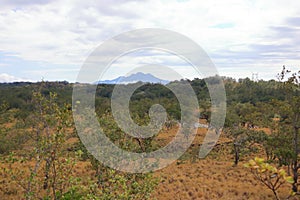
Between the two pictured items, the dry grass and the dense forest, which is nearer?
the dense forest

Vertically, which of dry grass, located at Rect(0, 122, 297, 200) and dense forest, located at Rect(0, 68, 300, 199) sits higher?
dense forest, located at Rect(0, 68, 300, 199)

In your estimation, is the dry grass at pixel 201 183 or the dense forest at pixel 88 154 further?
the dry grass at pixel 201 183

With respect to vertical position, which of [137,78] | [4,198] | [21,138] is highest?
[137,78]

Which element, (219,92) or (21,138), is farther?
(219,92)

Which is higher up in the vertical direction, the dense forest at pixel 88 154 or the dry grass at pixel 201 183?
the dense forest at pixel 88 154

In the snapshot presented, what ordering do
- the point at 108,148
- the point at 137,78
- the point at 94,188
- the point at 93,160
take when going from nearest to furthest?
Answer: 1. the point at 94,188
2. the point at 108,148
3. the point at 93,160
4. the point at 137,78

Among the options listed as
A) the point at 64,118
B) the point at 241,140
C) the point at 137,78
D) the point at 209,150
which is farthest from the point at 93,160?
the point at 209,150

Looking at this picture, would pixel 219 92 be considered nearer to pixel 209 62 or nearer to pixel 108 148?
pixel 209 62

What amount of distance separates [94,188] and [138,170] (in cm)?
288

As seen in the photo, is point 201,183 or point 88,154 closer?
point 88,154

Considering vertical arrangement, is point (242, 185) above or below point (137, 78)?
Result: below

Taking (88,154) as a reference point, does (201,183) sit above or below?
below

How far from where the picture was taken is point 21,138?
57.7 feet

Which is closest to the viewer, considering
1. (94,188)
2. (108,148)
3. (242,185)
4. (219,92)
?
(94,188)
